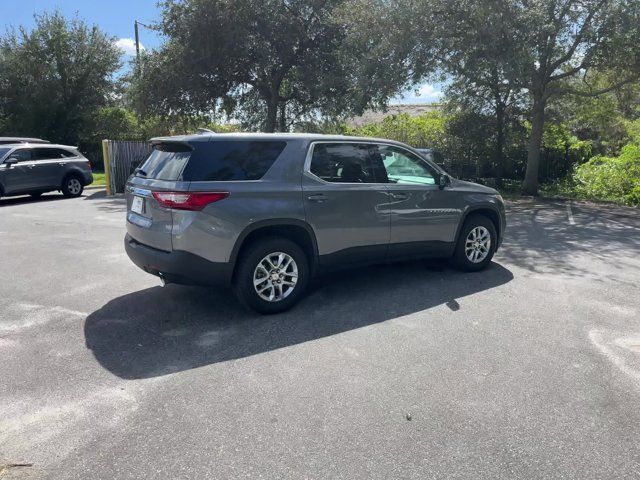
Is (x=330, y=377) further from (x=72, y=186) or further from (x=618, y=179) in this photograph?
(x=618, y=179)

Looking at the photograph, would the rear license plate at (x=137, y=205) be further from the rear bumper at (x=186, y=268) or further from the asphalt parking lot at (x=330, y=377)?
the asphalt parking lot at (x=330, y=377)

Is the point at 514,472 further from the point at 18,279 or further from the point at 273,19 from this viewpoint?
the point at 273,19

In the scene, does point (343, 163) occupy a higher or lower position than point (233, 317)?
higher

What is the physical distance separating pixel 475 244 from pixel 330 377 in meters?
3.68

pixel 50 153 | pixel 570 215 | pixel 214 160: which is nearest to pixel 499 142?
pixel 570 215

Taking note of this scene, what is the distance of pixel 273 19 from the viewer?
17.8m

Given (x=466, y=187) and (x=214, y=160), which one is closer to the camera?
(x=214, y=160)

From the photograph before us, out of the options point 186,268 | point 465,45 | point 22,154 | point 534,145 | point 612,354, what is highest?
point 465,45

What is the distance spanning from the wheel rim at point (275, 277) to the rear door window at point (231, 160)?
2.71 feet

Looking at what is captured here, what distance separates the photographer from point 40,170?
50.2ft

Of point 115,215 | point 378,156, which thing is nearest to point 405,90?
point 115,215

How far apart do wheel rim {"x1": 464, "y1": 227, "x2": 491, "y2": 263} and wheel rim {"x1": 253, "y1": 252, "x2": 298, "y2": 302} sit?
8.60 ft

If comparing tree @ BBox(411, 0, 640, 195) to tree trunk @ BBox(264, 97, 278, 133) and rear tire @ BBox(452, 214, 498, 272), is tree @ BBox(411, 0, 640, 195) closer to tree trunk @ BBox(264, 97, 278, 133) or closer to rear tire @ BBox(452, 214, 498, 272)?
tree trunk @ BBox(264, 97, 278, 133)

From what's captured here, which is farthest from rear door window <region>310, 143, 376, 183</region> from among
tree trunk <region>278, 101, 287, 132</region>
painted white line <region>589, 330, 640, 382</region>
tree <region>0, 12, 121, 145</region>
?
tree <region>0, 12, 121, 145</region>
